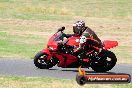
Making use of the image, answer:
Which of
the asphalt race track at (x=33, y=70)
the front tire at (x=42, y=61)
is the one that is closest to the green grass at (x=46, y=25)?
the asphalt race track at (x=33, y=70)

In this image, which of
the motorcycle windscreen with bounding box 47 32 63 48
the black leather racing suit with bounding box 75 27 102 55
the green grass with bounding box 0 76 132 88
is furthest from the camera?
the motorcycle windscreen with bounding box 47 32 63 48

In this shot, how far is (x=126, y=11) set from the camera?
4812cm

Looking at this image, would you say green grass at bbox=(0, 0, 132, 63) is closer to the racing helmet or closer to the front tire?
the front tire

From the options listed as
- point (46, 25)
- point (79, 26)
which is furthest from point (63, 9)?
point (79, 26)

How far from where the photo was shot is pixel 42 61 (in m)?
14.7

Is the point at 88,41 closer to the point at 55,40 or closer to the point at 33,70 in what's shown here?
the point at 55,40

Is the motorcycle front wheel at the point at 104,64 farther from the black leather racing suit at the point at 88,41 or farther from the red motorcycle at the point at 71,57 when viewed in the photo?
the black leather racing suit at the point at 88,41

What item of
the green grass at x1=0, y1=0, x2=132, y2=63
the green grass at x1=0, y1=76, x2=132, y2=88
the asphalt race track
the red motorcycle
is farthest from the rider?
the green grass at x1=0, y1=0, x2=132, y2=63

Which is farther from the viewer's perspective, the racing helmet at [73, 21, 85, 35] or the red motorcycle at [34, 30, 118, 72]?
the red motorcycle at [34, 30, 118, 72]

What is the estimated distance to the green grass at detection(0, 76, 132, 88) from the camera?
36.7 feet

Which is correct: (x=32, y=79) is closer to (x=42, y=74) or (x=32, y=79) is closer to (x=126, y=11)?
(x=42, y=74)

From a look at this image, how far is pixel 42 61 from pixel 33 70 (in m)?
0.44

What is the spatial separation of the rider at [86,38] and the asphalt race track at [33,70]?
836 millimetres

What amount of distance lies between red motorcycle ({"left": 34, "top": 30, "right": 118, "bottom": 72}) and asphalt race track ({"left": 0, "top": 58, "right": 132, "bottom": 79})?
23 cm
